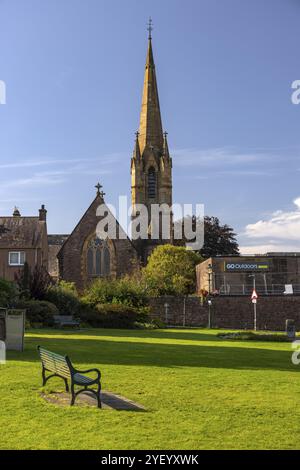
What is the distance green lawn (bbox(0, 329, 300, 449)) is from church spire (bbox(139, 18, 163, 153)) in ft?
219

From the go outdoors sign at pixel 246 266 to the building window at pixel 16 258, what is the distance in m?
20.1

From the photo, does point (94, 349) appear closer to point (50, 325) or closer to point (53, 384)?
point (53, 384)

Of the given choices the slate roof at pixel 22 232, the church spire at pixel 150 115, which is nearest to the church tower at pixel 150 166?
the church spire at pixel 150 115

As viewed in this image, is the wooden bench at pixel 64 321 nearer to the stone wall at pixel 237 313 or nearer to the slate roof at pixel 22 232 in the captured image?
the stone wall at pixel 237 313

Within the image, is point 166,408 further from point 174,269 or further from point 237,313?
point 174,269

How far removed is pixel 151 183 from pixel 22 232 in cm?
2501

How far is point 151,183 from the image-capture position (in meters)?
81.9

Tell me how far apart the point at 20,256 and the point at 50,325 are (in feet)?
81.0

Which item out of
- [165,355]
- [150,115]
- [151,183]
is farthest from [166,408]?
[150,115]

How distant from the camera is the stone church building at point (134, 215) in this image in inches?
2494

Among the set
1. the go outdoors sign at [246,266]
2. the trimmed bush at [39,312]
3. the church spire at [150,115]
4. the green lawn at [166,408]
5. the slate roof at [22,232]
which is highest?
the church spire at [150,115]

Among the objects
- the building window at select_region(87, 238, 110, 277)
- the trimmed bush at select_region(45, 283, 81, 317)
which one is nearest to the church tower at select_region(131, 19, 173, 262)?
the building window at select_region(87, 238, 110, 277)

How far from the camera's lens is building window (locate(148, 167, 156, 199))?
81.6 metres
